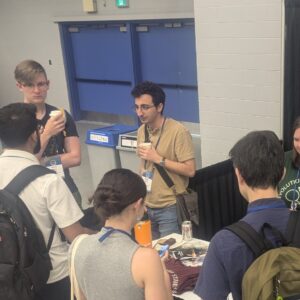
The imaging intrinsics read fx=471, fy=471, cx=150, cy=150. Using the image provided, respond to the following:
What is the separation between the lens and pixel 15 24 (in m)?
9.38

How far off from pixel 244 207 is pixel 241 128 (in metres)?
0.85

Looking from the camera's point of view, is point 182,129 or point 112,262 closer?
point 112,262

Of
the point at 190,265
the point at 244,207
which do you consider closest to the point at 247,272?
the point at 190,265

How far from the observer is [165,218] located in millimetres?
3281

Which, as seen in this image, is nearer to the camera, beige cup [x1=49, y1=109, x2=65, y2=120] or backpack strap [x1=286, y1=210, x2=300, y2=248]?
backpack strap [x1=286, y1=210, x2=300, y2=248]

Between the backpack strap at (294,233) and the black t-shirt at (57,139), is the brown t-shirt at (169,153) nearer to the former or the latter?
the black t-shirt at (57,139)

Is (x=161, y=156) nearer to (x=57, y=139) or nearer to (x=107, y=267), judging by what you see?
(x=57, y=139)

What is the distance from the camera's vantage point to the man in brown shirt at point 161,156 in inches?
125

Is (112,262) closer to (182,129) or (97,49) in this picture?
(182,129)

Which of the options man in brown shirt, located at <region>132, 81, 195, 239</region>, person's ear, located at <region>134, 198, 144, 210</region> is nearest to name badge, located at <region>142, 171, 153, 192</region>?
man in brown shirt, located at <region>132, 81, 195, 239</region>

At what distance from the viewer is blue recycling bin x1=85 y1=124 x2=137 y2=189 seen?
5.10 metres

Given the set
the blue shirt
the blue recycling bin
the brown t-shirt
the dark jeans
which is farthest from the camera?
the blue recycling bin

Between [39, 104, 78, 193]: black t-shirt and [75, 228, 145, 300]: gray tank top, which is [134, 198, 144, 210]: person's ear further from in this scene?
[39, 104, 78, 193]: black t-shirt

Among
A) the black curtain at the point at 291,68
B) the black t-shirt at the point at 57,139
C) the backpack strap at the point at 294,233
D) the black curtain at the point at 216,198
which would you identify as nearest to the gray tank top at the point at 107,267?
the backpack strap at the point at 294,233
